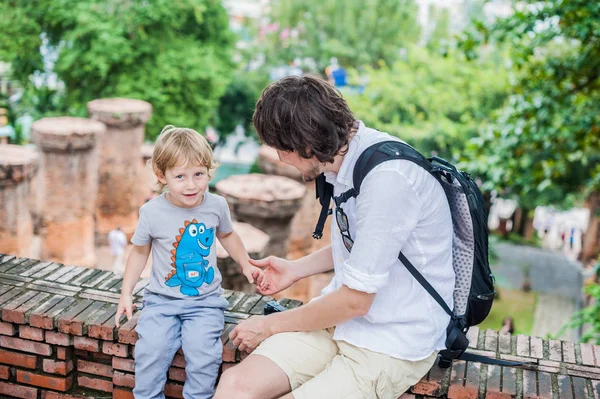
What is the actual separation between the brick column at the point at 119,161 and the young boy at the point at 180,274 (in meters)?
10.2

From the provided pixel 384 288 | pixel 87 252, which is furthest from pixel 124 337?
pixel 87 252

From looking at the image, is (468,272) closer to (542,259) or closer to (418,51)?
(418,51)

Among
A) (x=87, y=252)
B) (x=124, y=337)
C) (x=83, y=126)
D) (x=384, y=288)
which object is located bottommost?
(x=87, y=252)

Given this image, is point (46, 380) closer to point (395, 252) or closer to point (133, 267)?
point (133, 267)

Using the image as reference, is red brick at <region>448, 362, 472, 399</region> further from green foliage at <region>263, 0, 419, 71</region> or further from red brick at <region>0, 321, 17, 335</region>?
green foliage at <region>263, 0, 419, 71</region>

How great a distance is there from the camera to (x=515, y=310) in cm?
1619

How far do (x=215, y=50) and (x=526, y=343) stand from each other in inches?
625

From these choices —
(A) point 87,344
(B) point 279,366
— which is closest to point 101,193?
(A) point 87,344

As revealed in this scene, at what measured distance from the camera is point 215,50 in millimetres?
17734

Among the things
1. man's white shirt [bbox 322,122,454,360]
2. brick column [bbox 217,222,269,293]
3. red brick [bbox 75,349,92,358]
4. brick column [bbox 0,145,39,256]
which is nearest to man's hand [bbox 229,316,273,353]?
man's white shirt [bbox 322,122,454,360]

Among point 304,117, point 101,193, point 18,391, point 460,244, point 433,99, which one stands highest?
point 304,117

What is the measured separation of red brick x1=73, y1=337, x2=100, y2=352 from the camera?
266 centimetres

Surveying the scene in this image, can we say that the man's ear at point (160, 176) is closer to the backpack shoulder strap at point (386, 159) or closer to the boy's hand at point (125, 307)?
the boy's hand at point (125, 307)

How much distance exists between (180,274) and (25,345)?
0.71 metres
